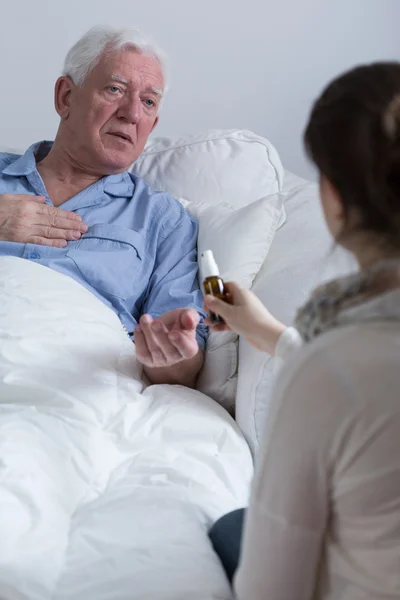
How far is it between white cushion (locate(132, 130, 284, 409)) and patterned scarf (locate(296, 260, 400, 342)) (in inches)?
35.3

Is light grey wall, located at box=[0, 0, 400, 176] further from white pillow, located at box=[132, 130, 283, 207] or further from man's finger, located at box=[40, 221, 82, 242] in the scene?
man's finger, located at box=[40, 221, 82, 242]

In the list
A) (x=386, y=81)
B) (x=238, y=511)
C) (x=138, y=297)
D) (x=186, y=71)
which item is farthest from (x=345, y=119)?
(x=186, y=71)

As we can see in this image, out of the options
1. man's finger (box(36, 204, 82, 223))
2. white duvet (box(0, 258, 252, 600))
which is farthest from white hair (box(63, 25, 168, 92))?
white duvet (box(0, 258, 252, 600))

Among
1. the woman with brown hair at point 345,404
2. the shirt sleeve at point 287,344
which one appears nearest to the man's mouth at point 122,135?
the shirt sleeve at point 287,344

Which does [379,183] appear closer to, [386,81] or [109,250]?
[386,81]

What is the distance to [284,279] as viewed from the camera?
56.5 inches

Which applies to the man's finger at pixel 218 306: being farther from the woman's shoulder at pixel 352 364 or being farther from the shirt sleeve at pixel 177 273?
the shirt sleeve at pixel 177 273

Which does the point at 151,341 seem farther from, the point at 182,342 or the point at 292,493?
the point at 292,493

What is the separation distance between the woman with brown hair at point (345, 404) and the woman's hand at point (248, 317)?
0.28 metres

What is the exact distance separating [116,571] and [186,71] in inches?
68.1

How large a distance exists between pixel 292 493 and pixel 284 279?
855mm

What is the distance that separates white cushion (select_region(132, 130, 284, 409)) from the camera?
61.8 inches

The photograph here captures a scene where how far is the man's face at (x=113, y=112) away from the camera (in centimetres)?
170

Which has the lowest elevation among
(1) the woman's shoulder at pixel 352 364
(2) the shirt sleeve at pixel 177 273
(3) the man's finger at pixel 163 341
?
(2) the shirt sleeve at pixel 177 273
